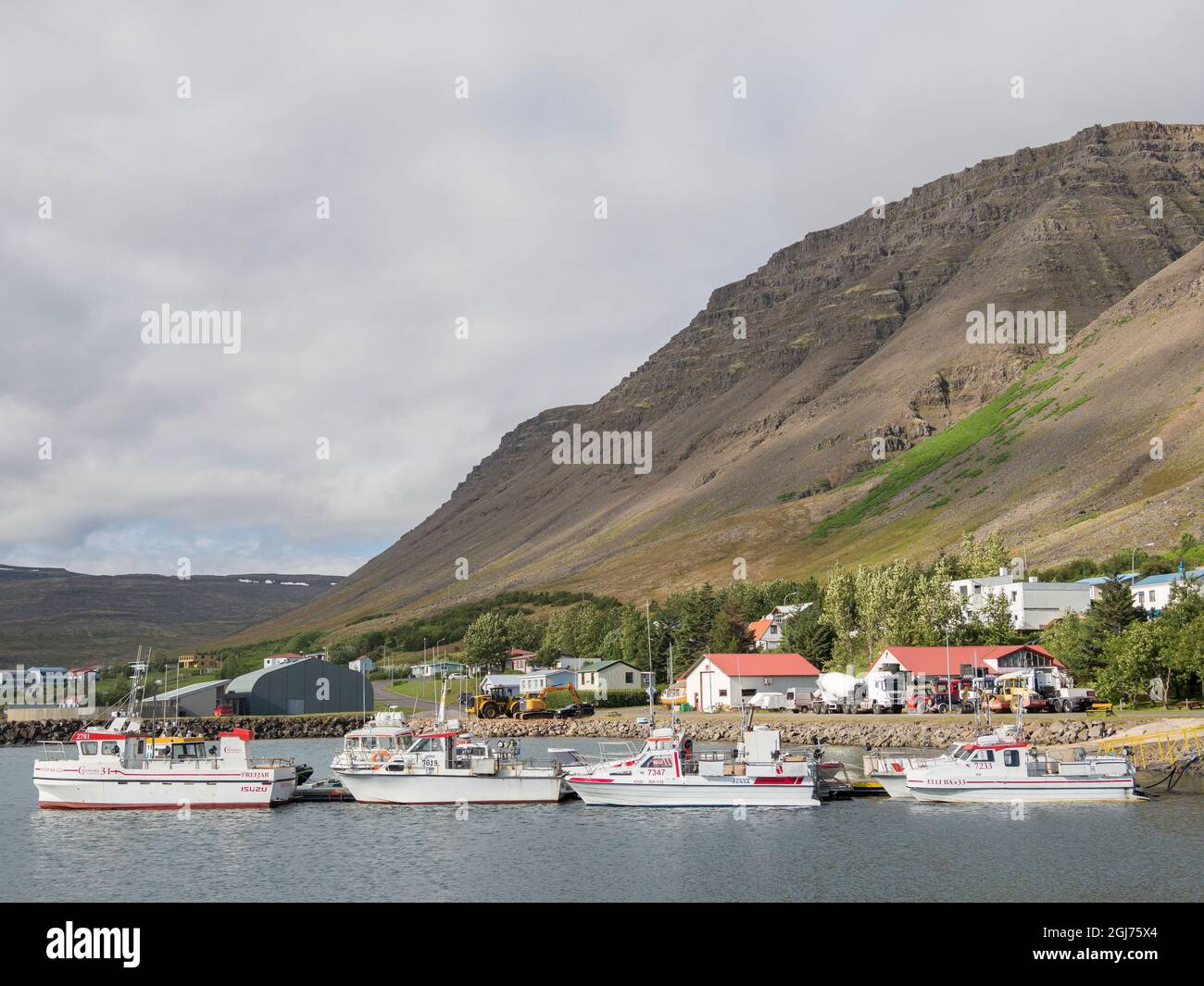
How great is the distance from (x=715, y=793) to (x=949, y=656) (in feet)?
190

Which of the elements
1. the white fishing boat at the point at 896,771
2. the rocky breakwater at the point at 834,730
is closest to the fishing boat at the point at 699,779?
the white fishing boat at the point at 896,771

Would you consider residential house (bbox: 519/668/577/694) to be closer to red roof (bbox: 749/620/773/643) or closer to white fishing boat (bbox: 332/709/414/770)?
red roof (bbox: 749/620/773/643)

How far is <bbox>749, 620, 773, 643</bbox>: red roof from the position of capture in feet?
525

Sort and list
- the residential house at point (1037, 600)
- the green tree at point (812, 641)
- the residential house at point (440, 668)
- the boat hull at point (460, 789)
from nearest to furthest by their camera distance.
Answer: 1. the boat hull at point (460, 789)
2. the residential house at point (1037, 600)
3. the green tree at point (812, 641)
4. the residential house at point (440, 668)

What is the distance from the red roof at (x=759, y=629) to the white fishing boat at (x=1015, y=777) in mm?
92898

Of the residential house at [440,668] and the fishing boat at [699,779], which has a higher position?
the fishing boat at [699,779]

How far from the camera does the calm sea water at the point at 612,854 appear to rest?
43.7 metres

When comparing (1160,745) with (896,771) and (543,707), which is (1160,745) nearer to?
(896,771)

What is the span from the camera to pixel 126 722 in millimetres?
70188

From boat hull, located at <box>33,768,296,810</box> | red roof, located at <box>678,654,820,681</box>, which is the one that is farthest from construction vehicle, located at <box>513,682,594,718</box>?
boat hull, located at <box>33,768,296,810</box>

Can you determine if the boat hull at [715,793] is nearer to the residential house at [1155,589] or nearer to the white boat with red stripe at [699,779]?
the white boat with red stripe at [699,779]
